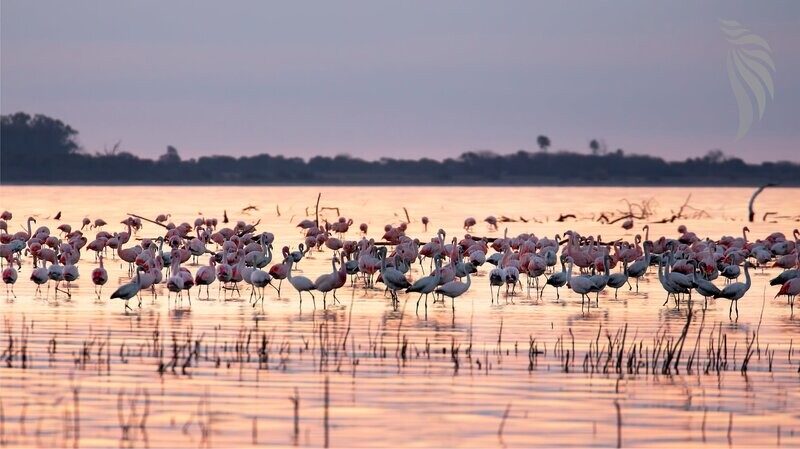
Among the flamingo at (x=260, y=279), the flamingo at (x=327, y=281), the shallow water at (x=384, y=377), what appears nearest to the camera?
the shallow water at (x=384, y=377)

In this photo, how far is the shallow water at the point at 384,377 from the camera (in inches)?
416

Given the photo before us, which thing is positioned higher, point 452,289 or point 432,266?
point 452,289

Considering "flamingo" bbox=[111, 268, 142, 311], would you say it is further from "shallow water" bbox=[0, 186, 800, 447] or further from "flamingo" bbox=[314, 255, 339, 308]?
"flamingo" bbox=[314, 255, 339, 308]

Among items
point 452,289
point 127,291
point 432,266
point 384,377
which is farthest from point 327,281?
point 384,377

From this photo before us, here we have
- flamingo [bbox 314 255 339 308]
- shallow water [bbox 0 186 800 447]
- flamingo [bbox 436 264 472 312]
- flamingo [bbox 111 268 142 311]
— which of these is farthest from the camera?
flamingo [bbox 314 255 339 308]

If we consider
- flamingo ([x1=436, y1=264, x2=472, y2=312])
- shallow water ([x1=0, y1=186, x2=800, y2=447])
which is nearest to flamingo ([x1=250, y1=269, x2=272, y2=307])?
shallow water ([x1=0, y1=186, x2=800, y2=447])

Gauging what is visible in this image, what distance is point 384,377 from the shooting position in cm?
1293

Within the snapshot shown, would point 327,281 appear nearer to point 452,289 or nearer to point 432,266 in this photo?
point 452,289

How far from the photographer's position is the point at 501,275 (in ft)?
68.4

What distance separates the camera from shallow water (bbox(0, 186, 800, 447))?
34.7 feet

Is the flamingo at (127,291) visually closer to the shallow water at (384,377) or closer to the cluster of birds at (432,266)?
the cluster of birds at (432,266)

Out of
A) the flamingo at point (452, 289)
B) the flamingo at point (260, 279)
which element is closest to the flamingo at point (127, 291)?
the flamingo at point (260, 279)

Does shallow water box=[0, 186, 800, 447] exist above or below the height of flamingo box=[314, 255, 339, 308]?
below

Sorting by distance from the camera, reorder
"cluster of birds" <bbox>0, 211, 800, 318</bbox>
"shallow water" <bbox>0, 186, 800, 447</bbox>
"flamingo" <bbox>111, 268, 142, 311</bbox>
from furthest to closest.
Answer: "cluster of birds" <bbox>0, 211, 800, 318</bbox>
"flamingo" <bbox>111, 268, 142, 311</bbox>
"shallow water" <bbox>0, 186, 800, 447</bbox>
